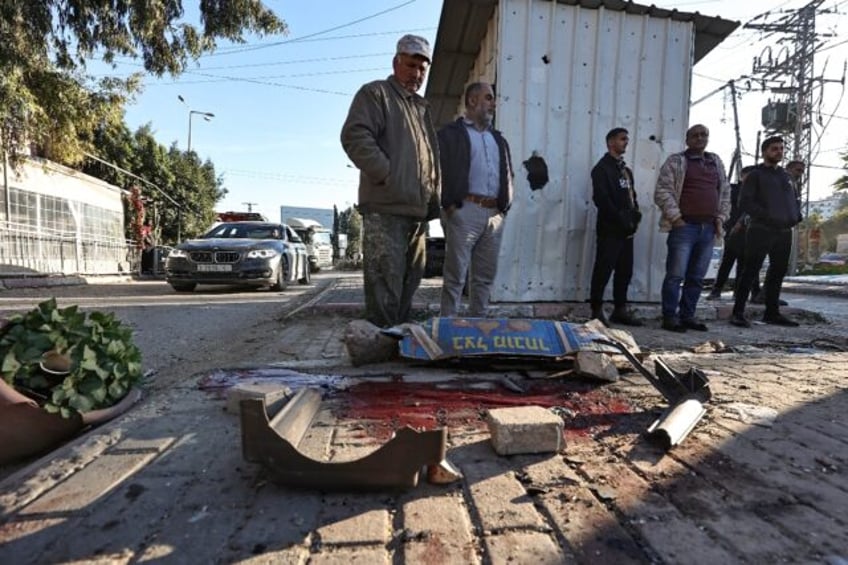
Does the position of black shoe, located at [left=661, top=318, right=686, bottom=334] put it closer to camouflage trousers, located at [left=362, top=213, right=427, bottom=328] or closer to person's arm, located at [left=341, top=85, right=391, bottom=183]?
camouflage trousers, located at [left=362, top=213, right=427, bottom=328]

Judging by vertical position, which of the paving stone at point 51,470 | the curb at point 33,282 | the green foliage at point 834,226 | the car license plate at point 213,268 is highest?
the green foliage at point 834,226

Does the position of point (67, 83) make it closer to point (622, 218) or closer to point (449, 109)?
point (449, 109)

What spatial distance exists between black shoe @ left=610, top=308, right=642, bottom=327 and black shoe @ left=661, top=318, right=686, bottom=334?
0.87 ft

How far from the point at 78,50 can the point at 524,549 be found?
11.1m

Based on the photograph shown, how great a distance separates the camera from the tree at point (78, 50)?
8.33 metres

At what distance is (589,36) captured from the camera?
5539 millimetres

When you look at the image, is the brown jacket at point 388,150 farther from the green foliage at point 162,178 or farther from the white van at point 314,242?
the green foliage at point 162,178

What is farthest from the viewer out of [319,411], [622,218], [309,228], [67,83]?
Result: [309,228]

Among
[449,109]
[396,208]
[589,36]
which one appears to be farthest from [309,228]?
[396,208]

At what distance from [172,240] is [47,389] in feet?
92.3

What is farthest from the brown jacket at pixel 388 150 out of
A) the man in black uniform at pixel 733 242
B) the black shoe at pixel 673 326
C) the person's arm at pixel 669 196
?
the man in black uniform at pixel 733 242

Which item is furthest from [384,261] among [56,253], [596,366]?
[56,253]

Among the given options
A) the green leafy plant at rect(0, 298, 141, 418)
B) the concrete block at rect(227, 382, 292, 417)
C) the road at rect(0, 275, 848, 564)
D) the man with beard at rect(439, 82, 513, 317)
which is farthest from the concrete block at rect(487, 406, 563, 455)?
the man with beard at rect(439, 82, 513, 317)

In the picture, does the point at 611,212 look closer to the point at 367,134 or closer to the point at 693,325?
the point at 693,325
